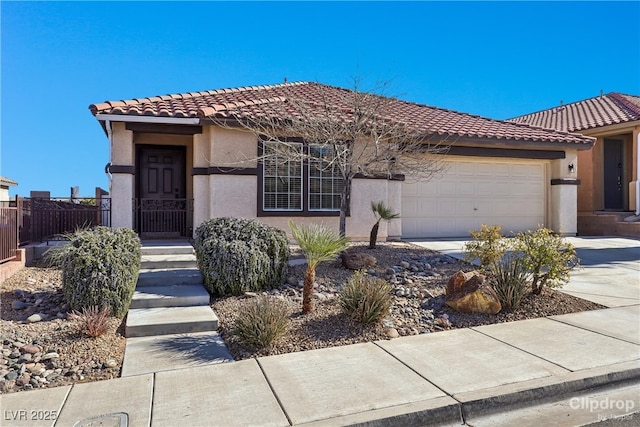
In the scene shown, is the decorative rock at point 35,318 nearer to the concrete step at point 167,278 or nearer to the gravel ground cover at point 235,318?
the gravel ground cover at point 235,318

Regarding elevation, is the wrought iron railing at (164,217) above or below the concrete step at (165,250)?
above

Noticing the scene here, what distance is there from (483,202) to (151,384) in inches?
492

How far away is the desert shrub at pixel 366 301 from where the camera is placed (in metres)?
5.85

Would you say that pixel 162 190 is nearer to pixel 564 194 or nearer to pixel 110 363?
pixel 110 363

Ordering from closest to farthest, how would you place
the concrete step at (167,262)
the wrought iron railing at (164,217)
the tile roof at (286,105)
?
1. the concrete step at (167,262)
2. the tile roof at (286,105)
3. the wrought iron railing at (164,217)

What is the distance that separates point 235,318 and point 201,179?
5873 millimetres

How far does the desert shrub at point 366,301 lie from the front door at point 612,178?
16.0 metres

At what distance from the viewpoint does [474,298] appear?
258 inches

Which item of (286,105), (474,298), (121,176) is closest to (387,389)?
(474,298)

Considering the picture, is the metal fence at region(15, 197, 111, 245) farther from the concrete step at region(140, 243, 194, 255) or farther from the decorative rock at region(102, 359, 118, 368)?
the decorative rock at region(102, 359, 118, 368)

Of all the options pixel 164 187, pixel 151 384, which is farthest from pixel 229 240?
pixel 164 187

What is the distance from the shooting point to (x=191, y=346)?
531 cm

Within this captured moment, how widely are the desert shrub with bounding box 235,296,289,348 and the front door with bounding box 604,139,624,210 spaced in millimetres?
17432

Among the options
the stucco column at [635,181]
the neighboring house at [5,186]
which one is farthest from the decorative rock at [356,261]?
the neighboring house at [5,186]
